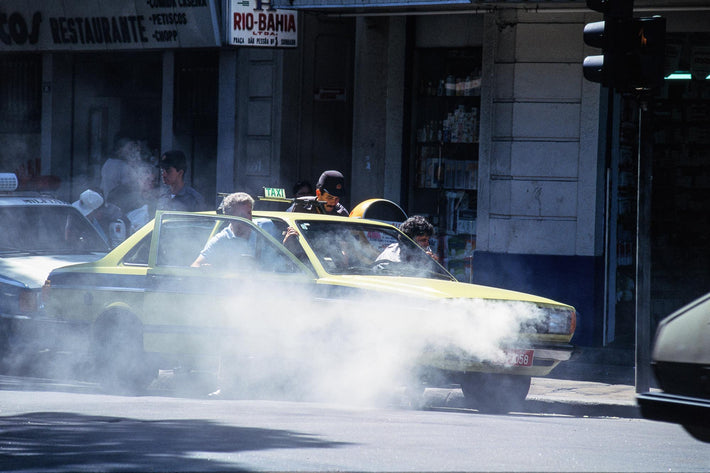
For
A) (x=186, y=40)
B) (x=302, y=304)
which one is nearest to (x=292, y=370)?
(x=302, y=304)

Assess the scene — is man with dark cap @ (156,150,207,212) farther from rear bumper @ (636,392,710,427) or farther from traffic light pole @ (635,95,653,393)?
rear bumper @ (636,392,710,427)

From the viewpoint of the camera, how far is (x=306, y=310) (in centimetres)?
897

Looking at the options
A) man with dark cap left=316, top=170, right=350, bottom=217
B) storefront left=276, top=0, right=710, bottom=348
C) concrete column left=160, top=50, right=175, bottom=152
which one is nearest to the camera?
man with dark cap left=316, top=170, right=350, bottom=217

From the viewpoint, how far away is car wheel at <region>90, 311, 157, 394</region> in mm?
9711

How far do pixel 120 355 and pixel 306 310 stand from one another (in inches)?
73.6

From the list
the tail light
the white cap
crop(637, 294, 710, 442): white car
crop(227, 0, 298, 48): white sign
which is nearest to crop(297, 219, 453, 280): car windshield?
the tail light

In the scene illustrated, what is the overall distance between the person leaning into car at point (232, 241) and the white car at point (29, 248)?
221cm

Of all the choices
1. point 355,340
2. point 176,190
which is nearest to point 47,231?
point 176,190

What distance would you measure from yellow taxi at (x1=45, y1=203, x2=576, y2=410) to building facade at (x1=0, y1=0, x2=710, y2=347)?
3622mm

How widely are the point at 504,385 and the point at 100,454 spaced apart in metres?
3.78

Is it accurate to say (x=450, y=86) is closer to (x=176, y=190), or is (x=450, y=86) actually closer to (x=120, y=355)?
(x=176, y=190)

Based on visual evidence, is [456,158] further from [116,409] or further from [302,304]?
[116,409]

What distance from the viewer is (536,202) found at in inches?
523

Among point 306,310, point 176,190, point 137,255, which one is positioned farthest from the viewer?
point 176,190
